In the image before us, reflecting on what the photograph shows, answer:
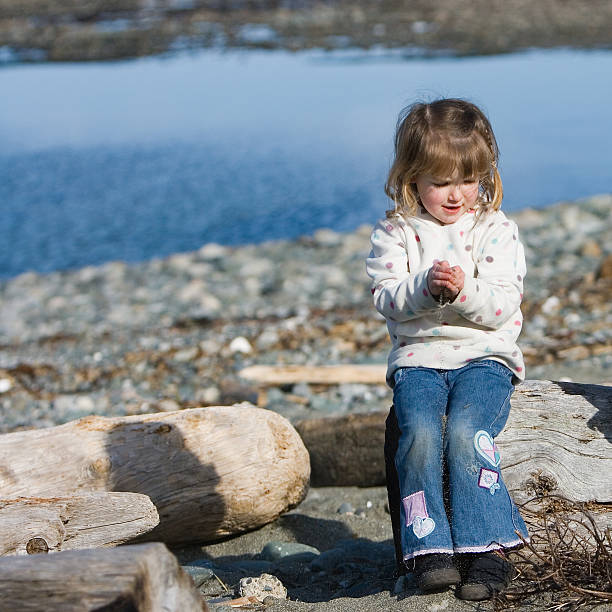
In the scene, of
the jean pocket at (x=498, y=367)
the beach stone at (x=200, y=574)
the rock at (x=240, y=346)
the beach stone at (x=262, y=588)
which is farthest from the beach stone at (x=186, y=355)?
the jean pocket at (x=498, y=367)

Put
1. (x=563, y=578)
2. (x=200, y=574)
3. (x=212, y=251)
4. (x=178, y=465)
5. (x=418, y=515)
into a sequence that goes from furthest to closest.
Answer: (x=212, y=251), (x=178, y=465), (x=200, y=574), (x=418, y=515), (x=563, y=578)

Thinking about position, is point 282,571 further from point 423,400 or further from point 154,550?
point 154,550

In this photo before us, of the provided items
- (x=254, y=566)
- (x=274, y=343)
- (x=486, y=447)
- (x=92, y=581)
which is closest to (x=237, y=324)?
(x=274, y=343)

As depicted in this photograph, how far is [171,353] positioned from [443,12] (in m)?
26.5

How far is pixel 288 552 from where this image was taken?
15.6 feet

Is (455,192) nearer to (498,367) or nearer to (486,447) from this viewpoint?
(498,367)

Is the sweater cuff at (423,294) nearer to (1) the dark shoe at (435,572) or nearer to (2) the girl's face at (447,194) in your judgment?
(2) the girl's face at (447,194)

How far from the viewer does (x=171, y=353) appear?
8.74m

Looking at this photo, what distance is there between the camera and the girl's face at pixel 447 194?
12.6ft

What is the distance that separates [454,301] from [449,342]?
237 millimetres

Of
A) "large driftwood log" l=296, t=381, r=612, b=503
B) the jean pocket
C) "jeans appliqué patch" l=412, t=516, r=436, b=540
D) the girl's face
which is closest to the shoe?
"jeans appliqué patch" l=412, t=516, r=436, b=540

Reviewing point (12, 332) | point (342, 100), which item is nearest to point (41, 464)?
point (12, 332)

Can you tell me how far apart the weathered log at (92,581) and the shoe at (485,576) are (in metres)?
1.21

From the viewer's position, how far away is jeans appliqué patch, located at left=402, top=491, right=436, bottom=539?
3.53 meters
